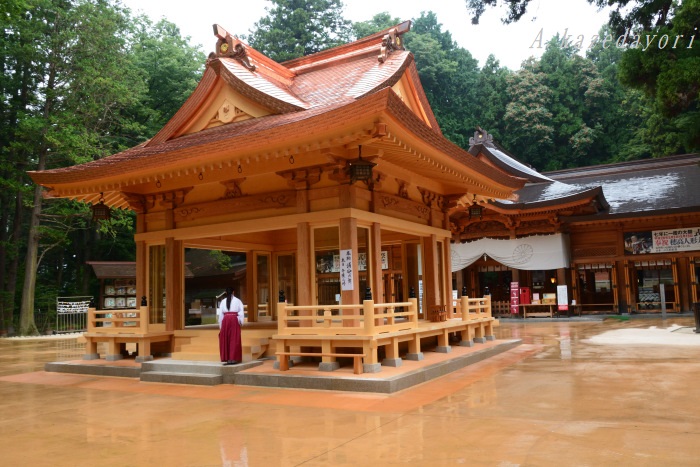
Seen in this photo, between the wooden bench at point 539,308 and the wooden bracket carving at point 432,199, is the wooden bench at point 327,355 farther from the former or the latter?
the wooden bench at point 539,308

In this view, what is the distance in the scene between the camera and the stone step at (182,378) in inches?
351

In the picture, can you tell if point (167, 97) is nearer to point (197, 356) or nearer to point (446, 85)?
point (446, 85)

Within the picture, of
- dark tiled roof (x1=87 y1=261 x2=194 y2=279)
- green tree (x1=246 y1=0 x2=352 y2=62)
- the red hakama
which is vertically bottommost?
the red hakama

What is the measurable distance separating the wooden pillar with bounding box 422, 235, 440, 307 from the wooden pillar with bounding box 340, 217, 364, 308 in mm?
3079

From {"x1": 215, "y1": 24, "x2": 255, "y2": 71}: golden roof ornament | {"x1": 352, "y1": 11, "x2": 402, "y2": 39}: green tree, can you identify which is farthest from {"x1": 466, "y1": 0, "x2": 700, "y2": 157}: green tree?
{"x1": 352, "y1": 11, "x2": 402, "y2": 39}: green tree

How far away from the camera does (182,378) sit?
920 centimetres

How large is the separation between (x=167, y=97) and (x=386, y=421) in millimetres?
32339

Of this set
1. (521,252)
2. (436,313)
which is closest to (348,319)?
(436,313)

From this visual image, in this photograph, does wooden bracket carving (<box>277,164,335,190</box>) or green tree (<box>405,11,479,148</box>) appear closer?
wooden bracket carving (<box>277,164,335,190</box>)

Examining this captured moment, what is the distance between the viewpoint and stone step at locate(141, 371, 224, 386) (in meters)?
8.92

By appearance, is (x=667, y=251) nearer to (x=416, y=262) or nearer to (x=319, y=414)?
(x=416, y=262)

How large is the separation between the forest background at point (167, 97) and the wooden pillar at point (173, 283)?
7.77m

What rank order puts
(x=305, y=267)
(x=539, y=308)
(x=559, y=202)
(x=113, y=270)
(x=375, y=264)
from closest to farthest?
(x=305, y=267) → (x=375, y=264) → (x=559, y=202) → (x=539, y=308) → (x=113, y=270)

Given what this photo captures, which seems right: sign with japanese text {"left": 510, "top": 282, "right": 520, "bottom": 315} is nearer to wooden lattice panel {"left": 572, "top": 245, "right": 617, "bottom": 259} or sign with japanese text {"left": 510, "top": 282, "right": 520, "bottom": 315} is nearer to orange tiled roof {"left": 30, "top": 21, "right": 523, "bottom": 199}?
wooden lattice panel {"left": 572, "top": 245, "right": 617, "bottom": 259}
